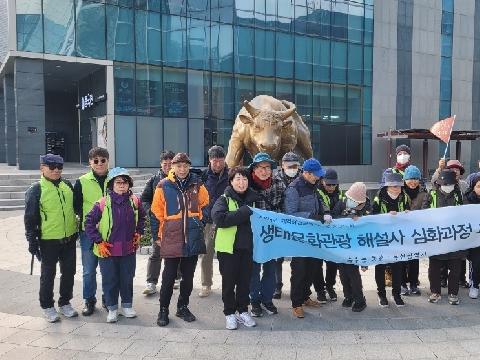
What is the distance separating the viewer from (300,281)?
520cm

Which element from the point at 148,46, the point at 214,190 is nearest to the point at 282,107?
the point at 214,190

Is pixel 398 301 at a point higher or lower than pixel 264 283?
lower

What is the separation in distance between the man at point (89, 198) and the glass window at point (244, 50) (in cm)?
2163

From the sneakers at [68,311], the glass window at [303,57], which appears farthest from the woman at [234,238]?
the glass window at [303,57]

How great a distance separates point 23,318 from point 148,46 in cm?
2000

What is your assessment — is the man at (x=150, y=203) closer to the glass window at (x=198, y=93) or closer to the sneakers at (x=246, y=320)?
the sneakers at (x=246, y=320)

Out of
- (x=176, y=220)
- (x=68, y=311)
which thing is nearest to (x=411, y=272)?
(x=176, y=220)

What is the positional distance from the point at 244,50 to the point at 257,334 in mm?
23173

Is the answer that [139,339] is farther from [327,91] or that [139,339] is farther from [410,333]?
[327,91]

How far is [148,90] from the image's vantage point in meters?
23.5

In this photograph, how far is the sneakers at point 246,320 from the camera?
4.93 meters

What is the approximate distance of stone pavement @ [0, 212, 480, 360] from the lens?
4285mm

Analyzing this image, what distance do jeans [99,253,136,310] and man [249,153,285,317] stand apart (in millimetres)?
1418

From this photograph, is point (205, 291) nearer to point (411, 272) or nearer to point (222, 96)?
point (411, 272)
